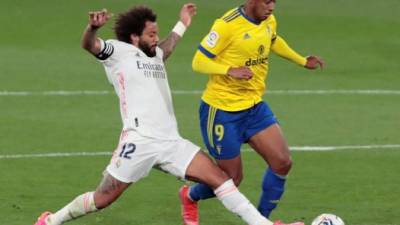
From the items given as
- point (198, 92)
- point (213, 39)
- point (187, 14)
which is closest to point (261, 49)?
point (213, 39)

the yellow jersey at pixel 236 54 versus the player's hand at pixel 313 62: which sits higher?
the yellow jersey at pixel 236 54

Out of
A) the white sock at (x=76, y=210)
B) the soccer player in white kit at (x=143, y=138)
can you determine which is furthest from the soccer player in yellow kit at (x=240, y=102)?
the white sock at (x=76, y=210)

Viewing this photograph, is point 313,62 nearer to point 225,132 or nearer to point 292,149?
point 225,132

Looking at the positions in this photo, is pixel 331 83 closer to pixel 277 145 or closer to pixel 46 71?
pixel 46 71

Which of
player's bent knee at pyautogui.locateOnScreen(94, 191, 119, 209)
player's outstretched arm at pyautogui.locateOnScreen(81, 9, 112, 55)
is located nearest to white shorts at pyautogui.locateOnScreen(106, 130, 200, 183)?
player's bent knee at pyautogui.locateOnScreen(94, 191, 119, 209)

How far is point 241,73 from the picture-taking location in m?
12.4

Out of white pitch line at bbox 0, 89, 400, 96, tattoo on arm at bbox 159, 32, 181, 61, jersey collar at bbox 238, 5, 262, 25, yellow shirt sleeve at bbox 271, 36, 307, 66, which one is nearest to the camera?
tattoo on arm at bbox 159, 32, 181, 61

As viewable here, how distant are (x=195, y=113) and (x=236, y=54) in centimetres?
717

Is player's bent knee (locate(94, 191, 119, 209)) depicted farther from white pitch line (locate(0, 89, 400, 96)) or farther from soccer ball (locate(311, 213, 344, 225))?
white pitch line (locate(0, 89, 400, 96))

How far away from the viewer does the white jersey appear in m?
12.0

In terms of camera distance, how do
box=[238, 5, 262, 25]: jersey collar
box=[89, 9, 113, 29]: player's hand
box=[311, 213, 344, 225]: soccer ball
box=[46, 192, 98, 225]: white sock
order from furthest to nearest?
box=[238, 5, 262, 25]: jersey collar → box=[311, 213, 344, 225]: soccer ball → box=[46, 192, 98, 225]: white sock → box=[89, 9, 113, 29]: player's hand

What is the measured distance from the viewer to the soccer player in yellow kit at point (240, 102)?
12.9 meters

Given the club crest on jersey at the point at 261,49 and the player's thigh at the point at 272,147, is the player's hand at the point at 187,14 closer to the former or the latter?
the club crest on jersey at the point at 261,49

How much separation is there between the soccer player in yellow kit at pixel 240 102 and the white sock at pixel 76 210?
1585 millimetres
